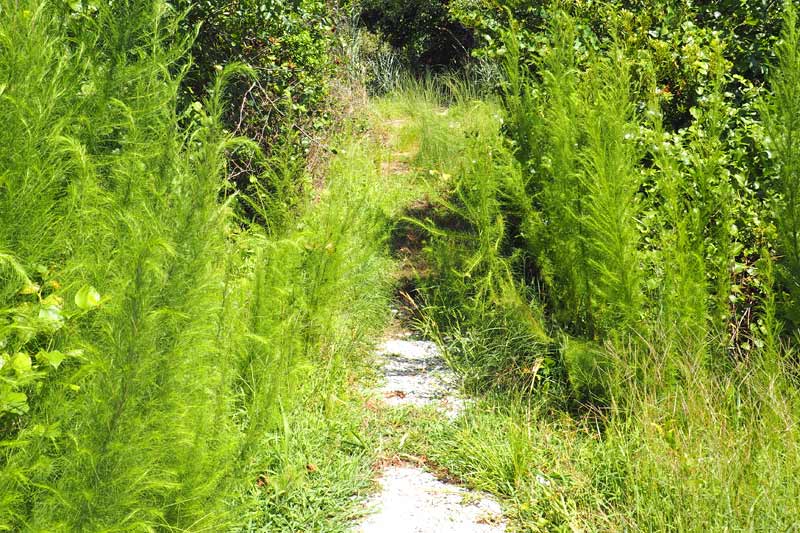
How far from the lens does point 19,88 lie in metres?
2.51

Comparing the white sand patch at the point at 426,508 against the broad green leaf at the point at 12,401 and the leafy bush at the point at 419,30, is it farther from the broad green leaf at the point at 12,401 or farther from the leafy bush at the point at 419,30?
the leafy bush at the point at 419,30

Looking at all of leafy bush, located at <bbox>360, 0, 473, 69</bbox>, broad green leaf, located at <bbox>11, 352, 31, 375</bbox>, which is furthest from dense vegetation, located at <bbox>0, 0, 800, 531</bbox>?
leafy bush, located at <bbox>360, 0, 473, 69</bbox>

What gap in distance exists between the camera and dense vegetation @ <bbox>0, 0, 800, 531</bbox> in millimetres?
2395

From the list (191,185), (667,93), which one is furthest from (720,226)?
(191,185)

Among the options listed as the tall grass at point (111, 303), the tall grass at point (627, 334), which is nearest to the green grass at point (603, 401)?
the tall grass at point (627, 334)

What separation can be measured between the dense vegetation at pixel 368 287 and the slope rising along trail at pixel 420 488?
10 centimetres

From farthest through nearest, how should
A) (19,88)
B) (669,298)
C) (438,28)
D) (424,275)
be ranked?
(438,28), (424,275), (669,298), (19,88)

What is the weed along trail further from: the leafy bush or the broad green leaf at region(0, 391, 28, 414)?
the leafy bush

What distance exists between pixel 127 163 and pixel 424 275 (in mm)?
3814

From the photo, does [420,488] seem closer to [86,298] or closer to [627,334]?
[627,334]

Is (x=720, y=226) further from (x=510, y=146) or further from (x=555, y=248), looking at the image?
(x=510, y=146)

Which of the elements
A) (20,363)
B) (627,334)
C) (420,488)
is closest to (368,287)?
(627,334)

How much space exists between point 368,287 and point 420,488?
219cm

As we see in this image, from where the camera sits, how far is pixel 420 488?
370 centimetres
